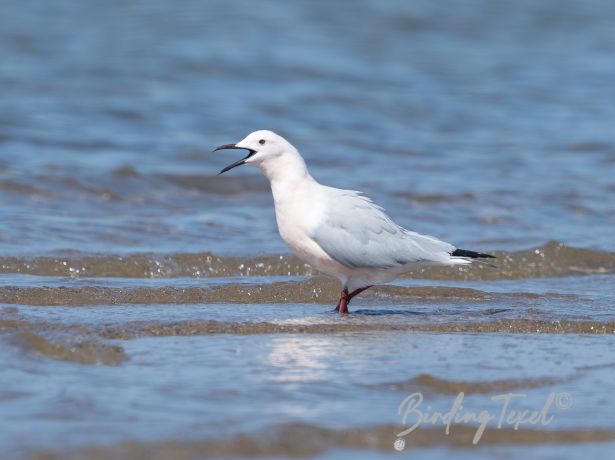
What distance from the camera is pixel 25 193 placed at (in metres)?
10.5

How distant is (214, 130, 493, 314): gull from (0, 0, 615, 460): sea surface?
11.7 inches

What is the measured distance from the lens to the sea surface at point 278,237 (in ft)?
14.2

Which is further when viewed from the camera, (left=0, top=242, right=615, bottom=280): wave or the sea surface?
(left=0, top=242, right=615, bottom=280): wave

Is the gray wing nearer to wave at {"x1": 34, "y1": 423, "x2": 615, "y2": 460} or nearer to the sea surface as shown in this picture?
the sea surface

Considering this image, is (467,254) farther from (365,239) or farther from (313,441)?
(313,441)

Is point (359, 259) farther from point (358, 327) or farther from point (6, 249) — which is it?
point (6, 249)

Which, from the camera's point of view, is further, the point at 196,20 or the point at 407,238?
the point at 196,20

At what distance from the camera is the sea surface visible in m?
A: 4.34

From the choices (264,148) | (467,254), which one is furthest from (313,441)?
(264,148)

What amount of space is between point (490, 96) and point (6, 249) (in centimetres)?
1107

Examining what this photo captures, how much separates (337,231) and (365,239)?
0.18 meters

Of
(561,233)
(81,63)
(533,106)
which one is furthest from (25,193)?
(533,106)

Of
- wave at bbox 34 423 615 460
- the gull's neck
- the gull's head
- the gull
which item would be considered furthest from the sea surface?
the gull's head

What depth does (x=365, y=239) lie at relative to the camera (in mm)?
6590
